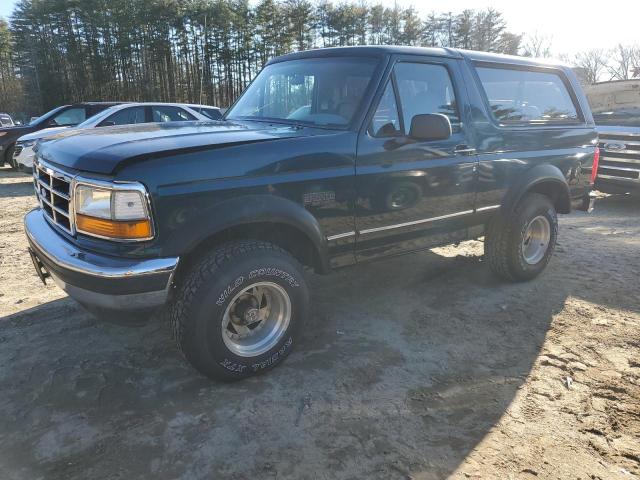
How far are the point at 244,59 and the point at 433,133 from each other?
145 feet

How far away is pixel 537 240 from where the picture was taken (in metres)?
4.80

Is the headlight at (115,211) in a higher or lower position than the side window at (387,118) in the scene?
lower

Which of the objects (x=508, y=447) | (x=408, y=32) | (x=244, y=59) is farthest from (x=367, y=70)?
(x=408, y=32)

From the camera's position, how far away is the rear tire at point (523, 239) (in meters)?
4.33

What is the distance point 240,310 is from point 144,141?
45.8 inches

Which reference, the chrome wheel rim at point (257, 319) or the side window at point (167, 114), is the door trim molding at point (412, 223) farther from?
the side window at point (167, 114)

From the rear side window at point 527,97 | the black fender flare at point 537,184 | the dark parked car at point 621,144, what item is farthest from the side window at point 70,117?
the dark parked car at point 621,144

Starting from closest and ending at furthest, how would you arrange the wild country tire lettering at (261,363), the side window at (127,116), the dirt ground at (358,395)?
the dirt ground at (358,395) < the wild country tire lettering at (261,363) < the side window at (127,116)

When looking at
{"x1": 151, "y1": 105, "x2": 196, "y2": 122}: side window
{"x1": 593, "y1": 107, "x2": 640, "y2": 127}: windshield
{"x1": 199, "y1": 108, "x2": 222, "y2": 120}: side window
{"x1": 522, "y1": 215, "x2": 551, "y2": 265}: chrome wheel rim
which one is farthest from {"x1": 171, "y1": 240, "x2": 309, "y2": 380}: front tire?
{"x1": 593, "y1": 107, "x2": 640, "y2": 127}: windshield

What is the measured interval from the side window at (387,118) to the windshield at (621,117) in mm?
7571

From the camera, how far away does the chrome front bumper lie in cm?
238

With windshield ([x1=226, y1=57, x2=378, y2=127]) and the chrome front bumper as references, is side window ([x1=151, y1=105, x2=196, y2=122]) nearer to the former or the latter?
windshield ([x1=226, y1=57, x2=378, y2=127])

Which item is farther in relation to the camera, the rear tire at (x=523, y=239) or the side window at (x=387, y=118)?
the rear tire at (x=523, y=239)

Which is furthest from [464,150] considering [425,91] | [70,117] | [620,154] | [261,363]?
[70,117]
